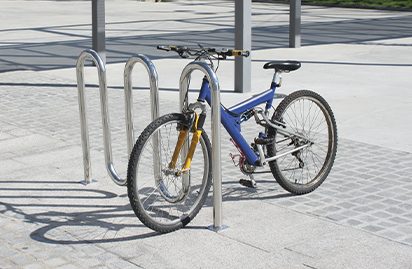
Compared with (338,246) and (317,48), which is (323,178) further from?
(317,48)

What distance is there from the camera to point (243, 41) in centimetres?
934

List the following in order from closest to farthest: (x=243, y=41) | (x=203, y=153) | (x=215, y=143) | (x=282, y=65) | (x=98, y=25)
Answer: (x=215, y=143) < (x=203, y=153) < (x=282, y=65) < (x=243, y=41) < (x=98, y=25)

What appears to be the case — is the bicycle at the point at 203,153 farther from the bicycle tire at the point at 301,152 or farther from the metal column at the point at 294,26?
the metal column at the point at 294,26

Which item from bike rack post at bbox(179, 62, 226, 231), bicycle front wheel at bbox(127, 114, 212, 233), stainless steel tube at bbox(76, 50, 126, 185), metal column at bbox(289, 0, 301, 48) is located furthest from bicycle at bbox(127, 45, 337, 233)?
metal column at bbox(289, 0, 301, 48)

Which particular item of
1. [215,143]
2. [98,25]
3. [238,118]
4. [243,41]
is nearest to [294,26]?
[98,25]

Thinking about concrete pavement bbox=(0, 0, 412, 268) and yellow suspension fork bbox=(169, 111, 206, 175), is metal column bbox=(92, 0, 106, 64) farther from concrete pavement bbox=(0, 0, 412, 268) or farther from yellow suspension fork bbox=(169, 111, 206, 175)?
yellow suspension fork bbox=(169, 111, 206, 175)

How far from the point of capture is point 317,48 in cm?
1439

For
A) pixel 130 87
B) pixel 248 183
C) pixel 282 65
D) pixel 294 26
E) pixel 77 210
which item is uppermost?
pixel 294 26

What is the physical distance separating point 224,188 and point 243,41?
4619 millimetres

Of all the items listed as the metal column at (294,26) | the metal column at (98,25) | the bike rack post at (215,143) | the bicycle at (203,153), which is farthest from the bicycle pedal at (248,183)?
the metal column at (294,26)

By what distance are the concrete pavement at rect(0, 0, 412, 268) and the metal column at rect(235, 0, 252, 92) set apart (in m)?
0.28

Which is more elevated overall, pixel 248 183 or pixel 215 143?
pixel 215 143

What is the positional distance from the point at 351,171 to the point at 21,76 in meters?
7.16

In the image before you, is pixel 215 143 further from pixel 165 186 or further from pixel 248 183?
pixel 248 183
